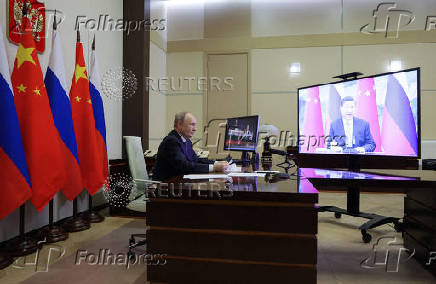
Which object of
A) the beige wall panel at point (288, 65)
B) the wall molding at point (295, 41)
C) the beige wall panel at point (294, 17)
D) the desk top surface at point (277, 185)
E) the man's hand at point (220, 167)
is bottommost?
the desk top surface at point (277, 185)

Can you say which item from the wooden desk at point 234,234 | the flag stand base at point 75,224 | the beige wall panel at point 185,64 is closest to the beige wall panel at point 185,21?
the beige wall panel at point 185,64

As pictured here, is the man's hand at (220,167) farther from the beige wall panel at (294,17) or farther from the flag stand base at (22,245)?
the beige wall panel at (294,17)

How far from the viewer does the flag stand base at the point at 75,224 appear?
3143 mm

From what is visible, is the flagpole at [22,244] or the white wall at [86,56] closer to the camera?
the flagpole at [22,244]

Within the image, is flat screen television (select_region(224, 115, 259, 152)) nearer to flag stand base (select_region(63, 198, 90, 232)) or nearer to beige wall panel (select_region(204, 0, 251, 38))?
flag stand base (select_region(63, 198, 90, 232))

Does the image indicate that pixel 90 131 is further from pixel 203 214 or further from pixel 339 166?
pixel 339 166

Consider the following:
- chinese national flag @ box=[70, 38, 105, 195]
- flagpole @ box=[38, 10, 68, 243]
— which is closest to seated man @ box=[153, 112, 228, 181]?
chinese national flag @ box=[70, 38, 105, 195]

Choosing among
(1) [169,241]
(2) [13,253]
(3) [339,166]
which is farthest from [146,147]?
(1) [169,241]

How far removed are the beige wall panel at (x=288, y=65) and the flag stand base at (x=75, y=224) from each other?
3739 mm

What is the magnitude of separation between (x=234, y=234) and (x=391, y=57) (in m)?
5.24

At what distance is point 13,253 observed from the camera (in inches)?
96.3

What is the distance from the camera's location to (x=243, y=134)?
3.14m

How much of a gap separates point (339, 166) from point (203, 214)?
1630 millimetres

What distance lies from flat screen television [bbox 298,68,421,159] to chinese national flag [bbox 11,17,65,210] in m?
2.14
